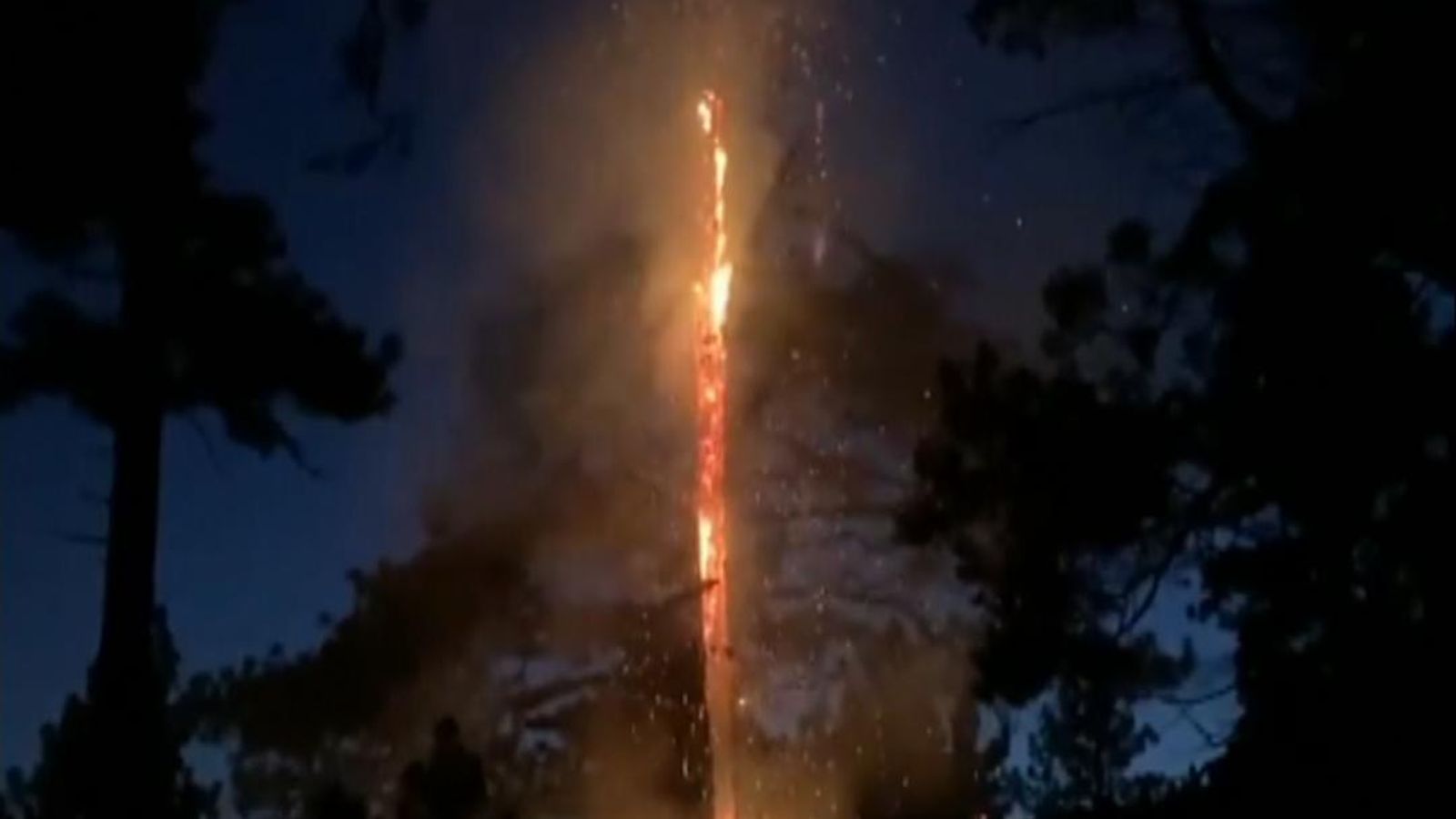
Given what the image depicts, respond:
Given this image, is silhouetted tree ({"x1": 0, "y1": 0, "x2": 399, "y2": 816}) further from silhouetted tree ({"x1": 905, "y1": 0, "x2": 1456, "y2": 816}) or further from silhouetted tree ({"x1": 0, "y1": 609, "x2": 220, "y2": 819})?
silhouetted tree ({"x1": 905, "y1": 0, "x2": 1456, "y2": 816})

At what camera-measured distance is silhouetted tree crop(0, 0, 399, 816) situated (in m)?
16.7

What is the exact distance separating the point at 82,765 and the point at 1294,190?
940 centimetres

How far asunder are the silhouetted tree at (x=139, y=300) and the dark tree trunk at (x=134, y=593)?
0.5 inches

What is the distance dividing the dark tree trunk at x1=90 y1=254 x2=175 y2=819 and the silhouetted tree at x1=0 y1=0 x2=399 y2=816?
0.04 ft

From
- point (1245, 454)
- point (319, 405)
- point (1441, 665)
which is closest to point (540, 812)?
point (319, 405)

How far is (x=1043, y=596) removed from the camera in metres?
17.7

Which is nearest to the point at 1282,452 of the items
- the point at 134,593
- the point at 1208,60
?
the point at 1208,60

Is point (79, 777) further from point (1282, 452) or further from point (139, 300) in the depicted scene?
point (1282, 452)

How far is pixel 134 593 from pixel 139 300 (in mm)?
2168

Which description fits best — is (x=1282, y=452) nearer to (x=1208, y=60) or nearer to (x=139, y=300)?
(x=1208, y=60)

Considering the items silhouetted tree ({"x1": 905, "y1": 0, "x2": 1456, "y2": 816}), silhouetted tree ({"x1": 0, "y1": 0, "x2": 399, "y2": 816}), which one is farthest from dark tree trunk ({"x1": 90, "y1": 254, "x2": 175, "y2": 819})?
silhouetted tree ({"x1": 905, "y1": 0, "x2": 1456, "y2": 816})

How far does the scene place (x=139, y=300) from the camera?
57.7 feet

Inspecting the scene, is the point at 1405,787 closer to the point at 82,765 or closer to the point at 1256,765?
the point at 1256,765

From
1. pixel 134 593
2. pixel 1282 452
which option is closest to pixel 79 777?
pixel 134 593
